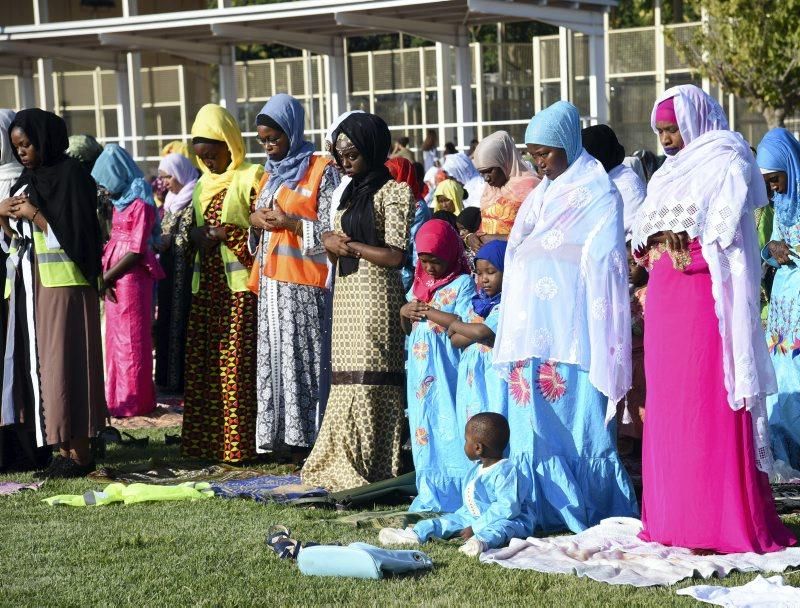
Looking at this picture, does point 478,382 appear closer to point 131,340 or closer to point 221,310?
point 221,310

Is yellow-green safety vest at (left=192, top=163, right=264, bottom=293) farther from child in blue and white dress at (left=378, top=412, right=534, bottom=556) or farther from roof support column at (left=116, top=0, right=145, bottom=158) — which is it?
roof support column at (left=116, top=0, right=145, bottom=158)

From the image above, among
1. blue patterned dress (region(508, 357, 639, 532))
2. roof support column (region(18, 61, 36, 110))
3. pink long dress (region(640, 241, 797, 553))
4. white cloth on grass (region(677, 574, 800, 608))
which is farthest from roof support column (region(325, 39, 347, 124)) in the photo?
white cloth on grass (region(677, 574, 800, 608))

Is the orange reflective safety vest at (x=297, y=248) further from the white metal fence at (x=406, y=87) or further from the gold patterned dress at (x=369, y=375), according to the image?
the white metal fence at (x=406, y=87)

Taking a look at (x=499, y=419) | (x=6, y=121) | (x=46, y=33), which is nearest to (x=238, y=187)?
(x=6, y=121)

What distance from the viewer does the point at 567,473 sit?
6309 millimetres

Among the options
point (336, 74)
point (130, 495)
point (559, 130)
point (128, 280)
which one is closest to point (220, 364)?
point (130, 495)

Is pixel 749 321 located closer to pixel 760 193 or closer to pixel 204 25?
pixel 760 193

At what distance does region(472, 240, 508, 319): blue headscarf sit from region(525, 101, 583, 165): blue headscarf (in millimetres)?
603

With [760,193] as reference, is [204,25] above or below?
above

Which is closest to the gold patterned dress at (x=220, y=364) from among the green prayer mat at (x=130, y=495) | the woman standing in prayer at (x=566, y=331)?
the green prayer mat at (x=130, y=495)

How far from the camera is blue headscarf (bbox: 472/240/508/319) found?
669 cm

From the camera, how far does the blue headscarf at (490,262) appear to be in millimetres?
6688

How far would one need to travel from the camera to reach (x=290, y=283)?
7.86m

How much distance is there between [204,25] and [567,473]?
12.4 metres
